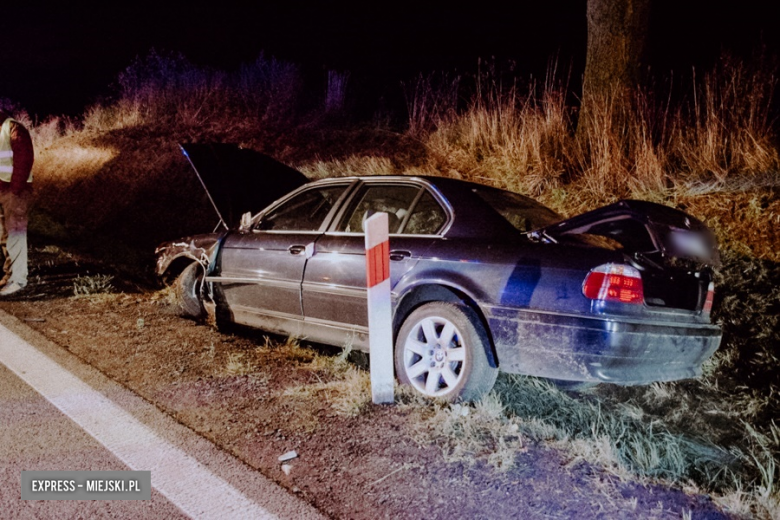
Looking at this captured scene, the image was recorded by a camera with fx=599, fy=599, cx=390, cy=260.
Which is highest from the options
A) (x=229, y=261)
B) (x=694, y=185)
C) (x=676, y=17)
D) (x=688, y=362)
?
(x=676, y=17)

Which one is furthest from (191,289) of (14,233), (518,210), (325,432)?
(518,210)

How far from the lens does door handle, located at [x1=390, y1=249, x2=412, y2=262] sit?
4.02 meters

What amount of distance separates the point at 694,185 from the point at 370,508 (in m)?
5.01

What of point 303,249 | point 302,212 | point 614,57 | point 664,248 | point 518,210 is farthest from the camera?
point 614,57

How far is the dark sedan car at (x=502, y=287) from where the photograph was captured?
3330 mm

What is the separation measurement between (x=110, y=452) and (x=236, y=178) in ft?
11.2

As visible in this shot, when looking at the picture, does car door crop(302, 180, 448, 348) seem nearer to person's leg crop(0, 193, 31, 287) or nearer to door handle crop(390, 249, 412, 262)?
door handle crop(390, 249, 412, 262)

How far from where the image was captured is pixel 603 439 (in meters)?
3.06

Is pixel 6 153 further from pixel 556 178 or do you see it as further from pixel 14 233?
pixel 556 178

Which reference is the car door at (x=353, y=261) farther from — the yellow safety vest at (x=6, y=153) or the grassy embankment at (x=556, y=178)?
the yellow safety vest at (x=6, y=153)

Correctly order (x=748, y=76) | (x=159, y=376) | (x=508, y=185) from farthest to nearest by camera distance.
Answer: (x=508, y=185), (x=748, y=76), (x=159, y=376)

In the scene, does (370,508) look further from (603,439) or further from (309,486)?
(603,439)

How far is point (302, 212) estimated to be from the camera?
Answer: 17.8 feet

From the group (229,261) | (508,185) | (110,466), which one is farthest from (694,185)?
(110,466)
